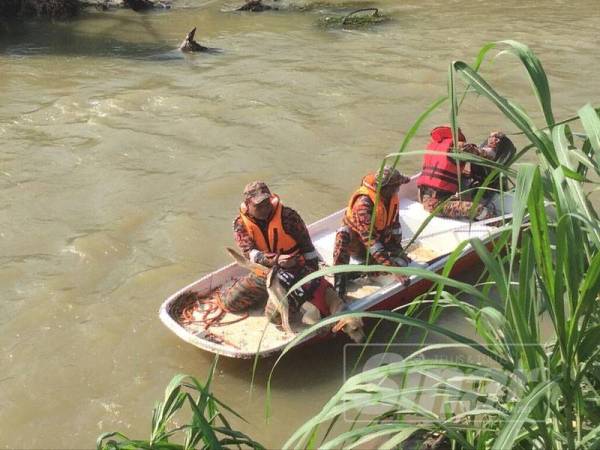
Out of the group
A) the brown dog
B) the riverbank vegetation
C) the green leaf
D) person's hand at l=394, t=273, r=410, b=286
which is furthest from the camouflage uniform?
the green leaf

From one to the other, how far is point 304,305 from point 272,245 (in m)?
0.52

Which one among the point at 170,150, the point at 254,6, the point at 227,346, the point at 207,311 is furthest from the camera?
the point at 254,6

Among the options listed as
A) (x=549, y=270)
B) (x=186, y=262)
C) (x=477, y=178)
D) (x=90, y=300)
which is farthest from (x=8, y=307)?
(x=549, y=270)

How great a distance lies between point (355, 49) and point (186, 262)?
7.97 metres

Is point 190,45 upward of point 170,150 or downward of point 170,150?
upward

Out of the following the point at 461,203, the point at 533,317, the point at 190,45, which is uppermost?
the point at 533,317

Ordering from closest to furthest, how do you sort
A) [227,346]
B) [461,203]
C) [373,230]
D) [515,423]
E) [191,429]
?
[515,423], [191,429], [227,346], [373,230], [461,203]

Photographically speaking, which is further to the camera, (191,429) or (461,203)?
(461,203)

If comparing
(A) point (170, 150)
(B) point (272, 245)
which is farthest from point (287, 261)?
(A) point (170, 150)

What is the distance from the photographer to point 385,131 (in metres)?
9.97

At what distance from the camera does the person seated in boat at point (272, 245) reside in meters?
5.49

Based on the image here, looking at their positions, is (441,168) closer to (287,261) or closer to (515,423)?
(287,261)

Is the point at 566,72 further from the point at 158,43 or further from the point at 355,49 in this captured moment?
the point at 158,43

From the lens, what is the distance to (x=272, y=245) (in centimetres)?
561
